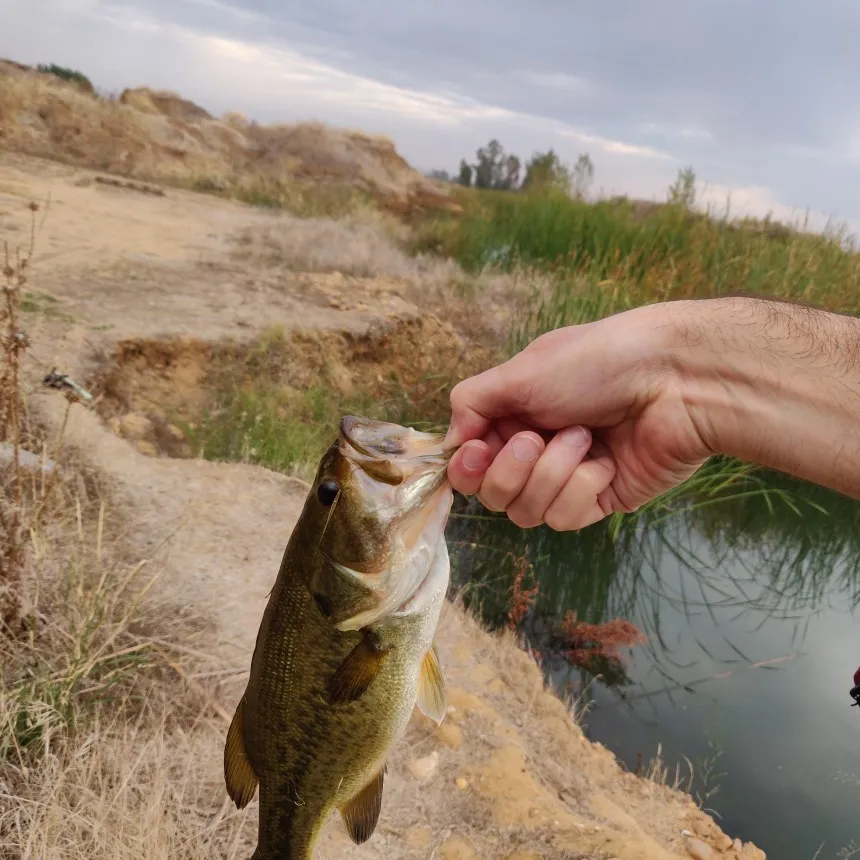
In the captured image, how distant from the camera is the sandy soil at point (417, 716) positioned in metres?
2.90

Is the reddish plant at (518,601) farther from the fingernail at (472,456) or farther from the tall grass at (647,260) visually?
the fingernail at (472,456)

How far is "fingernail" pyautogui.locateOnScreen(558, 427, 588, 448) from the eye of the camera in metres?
2.02

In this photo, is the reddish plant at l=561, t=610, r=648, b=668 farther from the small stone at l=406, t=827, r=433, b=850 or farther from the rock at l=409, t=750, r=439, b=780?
the small stone at l=406, t=827, r=433, b=850

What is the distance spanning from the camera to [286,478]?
17.0 feet

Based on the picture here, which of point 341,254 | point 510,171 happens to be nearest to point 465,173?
point 510,171

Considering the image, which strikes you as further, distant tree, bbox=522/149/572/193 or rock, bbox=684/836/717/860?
distant tree, bbox=522/149/572/193

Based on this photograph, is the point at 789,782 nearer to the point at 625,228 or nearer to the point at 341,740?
the point at 341,740

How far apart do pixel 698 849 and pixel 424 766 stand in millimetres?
1388

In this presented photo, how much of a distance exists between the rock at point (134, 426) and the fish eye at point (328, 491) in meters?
4.52

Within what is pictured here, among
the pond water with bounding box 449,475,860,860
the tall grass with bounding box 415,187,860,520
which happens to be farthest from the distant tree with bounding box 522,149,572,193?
the pond water with bounding box 449,475,860,860

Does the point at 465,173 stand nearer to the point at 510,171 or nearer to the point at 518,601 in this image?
the point at 510,171

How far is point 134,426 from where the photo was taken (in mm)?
5859

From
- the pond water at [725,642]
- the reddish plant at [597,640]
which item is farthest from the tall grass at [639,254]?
the reddish plant at [597,640]

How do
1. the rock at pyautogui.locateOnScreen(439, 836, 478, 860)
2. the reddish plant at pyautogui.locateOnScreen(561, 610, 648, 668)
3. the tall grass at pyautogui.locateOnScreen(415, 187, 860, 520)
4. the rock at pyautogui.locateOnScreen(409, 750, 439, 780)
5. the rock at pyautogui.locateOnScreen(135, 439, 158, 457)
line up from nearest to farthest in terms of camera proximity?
1. the rock at pyautogui.locateOnScreen(439, 836, 478, 860)
2. the rock at pyautogui.locateOnScreen(409, 750, 439, 780)
3. the reddish plant at pyautogui.locateOnScreen(561, 610, 648, 668)
4. the rock at pyautogui.locateOnScreen(135, 439, 158, 457)
5. the tall grass at pyautogui.locateOnScreen(415, 187, 860, 520)
